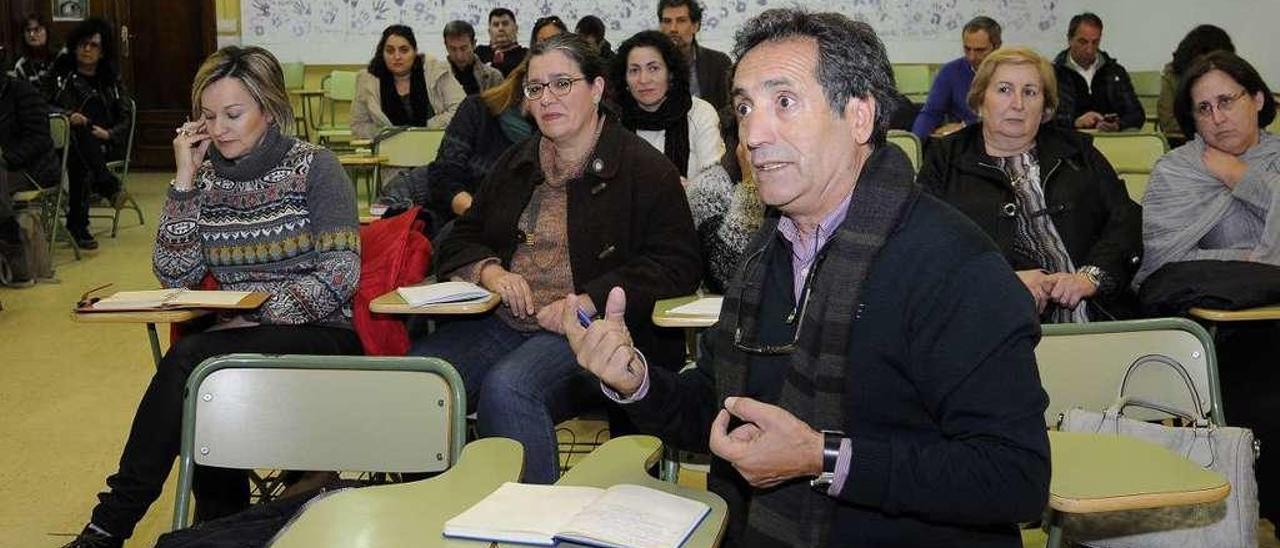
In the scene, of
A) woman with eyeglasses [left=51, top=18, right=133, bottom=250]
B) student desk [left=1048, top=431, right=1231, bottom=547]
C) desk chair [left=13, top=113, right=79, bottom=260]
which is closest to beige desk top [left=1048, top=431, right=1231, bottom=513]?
student desk [left=1048, top=431, right=1231, bottom=547]

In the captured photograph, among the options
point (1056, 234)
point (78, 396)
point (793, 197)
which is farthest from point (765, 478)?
point (78, 396)

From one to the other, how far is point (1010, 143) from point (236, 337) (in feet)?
7.00

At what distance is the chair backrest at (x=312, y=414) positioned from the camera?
2418 millimetres

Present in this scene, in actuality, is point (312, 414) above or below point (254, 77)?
below

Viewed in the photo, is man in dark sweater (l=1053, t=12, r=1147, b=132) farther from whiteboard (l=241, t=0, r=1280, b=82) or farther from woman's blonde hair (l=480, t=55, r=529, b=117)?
woman's blonde hair (l=480, t=55, r=529, b=117)

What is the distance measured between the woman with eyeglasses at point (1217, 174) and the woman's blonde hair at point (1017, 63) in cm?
37

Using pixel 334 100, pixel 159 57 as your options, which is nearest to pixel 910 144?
pixel 334 100

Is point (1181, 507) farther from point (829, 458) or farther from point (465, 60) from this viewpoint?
point (465, 60)

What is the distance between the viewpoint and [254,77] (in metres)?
3.38

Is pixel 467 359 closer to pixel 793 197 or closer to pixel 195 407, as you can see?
pixel 195 407

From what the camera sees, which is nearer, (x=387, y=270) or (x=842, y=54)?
(x=842, y=54)

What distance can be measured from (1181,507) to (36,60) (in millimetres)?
9172

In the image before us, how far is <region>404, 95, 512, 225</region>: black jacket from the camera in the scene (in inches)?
189

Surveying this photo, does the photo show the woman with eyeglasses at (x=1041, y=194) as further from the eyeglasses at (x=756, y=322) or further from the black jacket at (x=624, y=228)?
the eyeglasses at (x=756, y=322)
